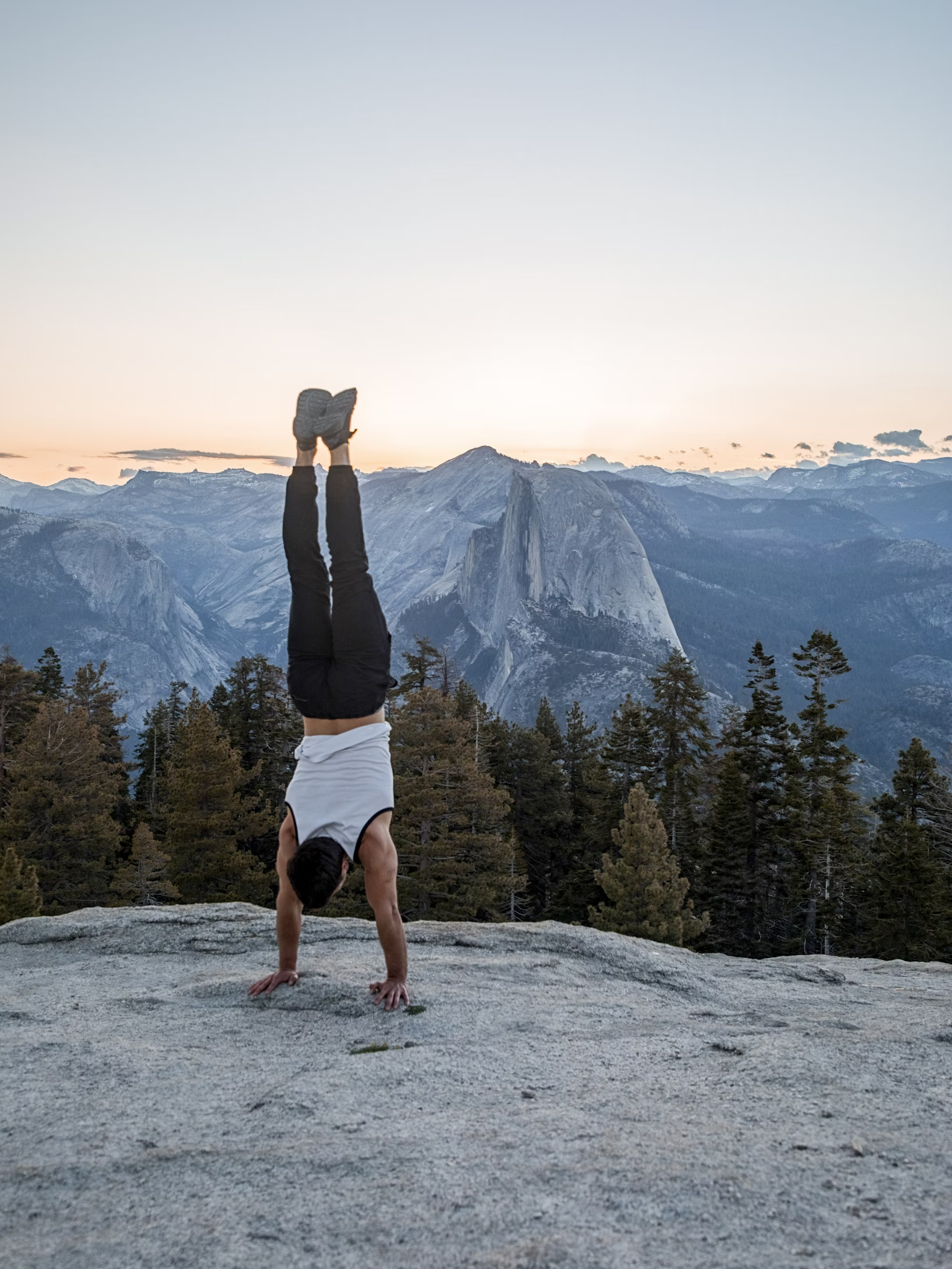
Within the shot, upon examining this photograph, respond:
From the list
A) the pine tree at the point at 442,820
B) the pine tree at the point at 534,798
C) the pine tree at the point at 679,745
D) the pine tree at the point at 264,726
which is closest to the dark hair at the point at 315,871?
the pine tree at the point at 442,820

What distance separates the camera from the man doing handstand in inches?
235

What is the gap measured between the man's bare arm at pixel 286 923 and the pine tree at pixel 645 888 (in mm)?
17834

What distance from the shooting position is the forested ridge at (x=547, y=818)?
25438 millimetres

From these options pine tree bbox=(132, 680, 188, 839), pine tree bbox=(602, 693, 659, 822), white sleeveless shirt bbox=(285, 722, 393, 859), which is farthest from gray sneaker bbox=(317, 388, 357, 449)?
pine tree bbox=(132, 680, 188, 839)

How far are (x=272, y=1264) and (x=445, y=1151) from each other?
105cm

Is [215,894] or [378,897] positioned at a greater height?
[378,897]

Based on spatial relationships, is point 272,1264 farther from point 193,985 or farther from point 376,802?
point 193,985

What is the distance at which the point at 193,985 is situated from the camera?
7.13m

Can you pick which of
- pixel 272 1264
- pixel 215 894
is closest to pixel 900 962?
pixel 272 1264

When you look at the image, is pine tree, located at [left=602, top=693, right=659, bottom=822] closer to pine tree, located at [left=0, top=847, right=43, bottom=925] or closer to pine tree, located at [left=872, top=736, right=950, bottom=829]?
pine tree, located at [left=872, top=736, right=950, bottom=829]

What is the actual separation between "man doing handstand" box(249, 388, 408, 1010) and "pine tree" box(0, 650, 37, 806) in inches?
1250

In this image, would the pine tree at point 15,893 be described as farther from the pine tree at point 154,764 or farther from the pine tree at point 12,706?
the pine tree at point 154,764

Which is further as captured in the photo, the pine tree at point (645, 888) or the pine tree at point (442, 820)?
the pine tree at point (442, 820)

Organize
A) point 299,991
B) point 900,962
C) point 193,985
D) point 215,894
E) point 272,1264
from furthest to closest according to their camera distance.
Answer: point 215,894
point 900,962
point 193,985
point 299,991
point 272,1264
